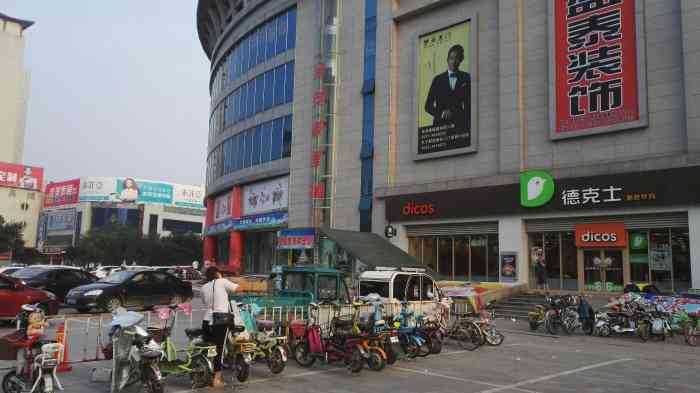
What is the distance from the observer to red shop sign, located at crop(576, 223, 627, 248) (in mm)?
21750

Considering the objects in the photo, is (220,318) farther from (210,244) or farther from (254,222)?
(210,244)

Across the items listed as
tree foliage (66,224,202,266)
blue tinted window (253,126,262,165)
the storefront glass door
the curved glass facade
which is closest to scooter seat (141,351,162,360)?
the storefront glass door

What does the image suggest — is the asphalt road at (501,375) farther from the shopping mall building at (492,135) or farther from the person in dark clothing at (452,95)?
the person in dark clothing at (452,95)

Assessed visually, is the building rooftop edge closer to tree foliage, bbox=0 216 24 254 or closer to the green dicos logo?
tree foliage, bbox=0 216 24 254

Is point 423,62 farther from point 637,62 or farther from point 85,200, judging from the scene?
point 85,200

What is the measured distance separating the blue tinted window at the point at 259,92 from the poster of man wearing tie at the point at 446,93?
1495cm

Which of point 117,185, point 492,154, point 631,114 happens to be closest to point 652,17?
point 631,114

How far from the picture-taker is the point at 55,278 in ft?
68.1

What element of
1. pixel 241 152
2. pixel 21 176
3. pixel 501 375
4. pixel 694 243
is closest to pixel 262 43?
pixel 241 152

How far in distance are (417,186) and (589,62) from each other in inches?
389

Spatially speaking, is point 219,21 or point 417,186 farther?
point 219,21

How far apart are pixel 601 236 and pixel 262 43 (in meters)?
28.9

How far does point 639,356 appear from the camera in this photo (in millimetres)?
12852

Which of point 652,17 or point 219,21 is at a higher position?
point 219,21
